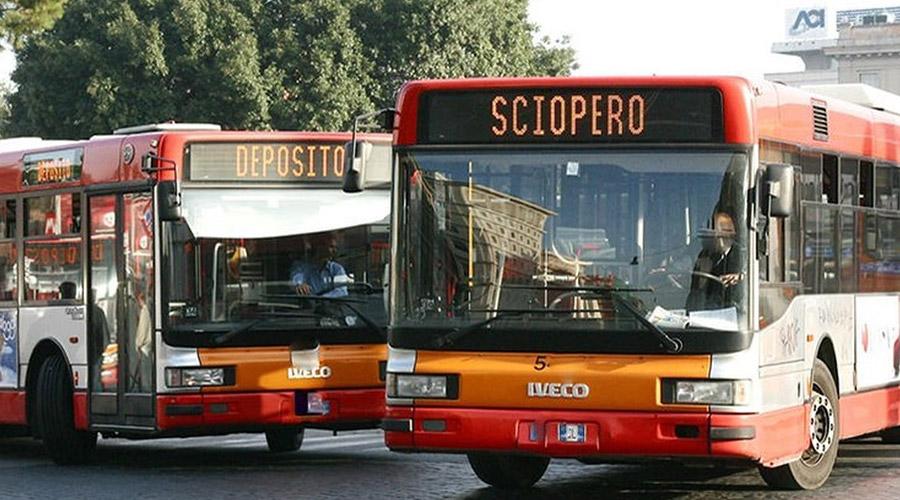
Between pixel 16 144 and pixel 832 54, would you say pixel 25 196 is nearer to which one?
pixel 16 144

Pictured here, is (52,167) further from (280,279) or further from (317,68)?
(317,68)

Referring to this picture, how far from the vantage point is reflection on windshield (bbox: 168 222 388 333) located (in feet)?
51.5

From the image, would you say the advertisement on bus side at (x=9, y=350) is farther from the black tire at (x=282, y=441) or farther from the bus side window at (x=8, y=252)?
the black tire at (x=282, y=441)

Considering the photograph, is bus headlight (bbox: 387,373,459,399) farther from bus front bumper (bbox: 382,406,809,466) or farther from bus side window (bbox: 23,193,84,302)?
bus side window (bbox: 23,193,84,302)

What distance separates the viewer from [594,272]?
1159 cm

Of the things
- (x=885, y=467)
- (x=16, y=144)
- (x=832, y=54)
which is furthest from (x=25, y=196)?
(x=832, y=54)

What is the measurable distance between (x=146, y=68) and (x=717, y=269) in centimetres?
4431

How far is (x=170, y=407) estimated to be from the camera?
15.6 metres

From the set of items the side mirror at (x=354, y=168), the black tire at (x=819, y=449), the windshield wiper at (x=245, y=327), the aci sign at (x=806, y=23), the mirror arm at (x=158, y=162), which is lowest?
the black tire at (x=819, y=449)

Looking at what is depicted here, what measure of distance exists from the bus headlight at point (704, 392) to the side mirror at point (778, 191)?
0.98m

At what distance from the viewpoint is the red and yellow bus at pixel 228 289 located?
15.6m

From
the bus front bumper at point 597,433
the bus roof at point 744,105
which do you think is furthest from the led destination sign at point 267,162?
the bus front bumper at point 597,433

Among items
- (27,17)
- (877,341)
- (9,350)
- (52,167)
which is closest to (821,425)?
(877,341)

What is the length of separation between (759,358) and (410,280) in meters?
2.08
